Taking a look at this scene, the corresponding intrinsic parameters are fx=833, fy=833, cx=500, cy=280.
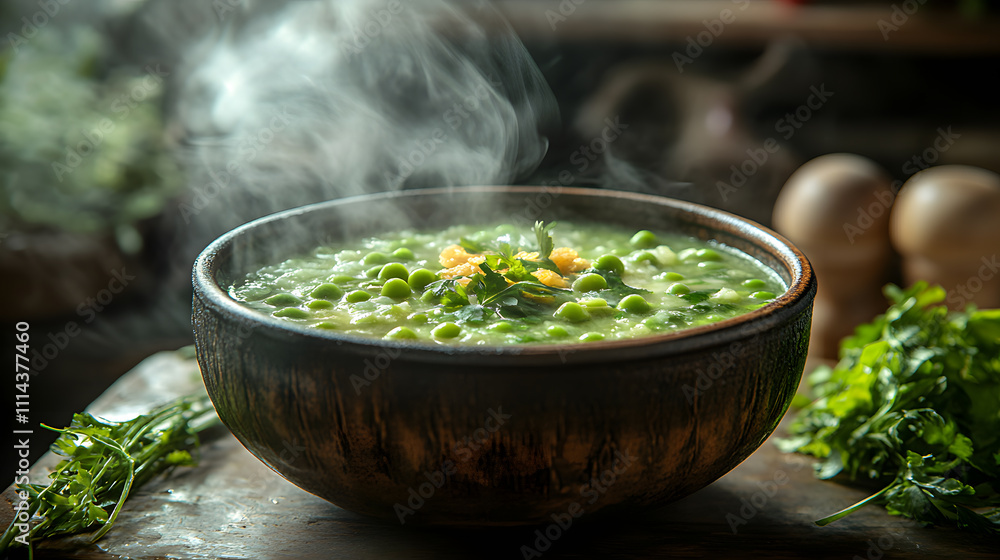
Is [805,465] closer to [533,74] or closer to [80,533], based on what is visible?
[80,533]

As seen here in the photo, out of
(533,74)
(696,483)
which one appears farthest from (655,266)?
(533,74)

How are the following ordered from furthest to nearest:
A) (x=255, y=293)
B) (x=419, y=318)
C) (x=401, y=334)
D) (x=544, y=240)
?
(x=544, y=240)
(x=255, y=293)
(x=419, y=318)
(x=401, y=334)

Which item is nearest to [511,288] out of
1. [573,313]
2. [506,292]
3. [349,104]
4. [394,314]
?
[506,292]

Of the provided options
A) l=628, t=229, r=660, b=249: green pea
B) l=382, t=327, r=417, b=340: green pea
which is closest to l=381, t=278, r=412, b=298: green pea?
l=382, t=327, r=417, b=340: green pea

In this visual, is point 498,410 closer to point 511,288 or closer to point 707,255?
point 511,288

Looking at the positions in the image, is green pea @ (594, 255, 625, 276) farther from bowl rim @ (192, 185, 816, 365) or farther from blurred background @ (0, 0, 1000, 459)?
blurred background @ (0, 0, 1000, 459)
